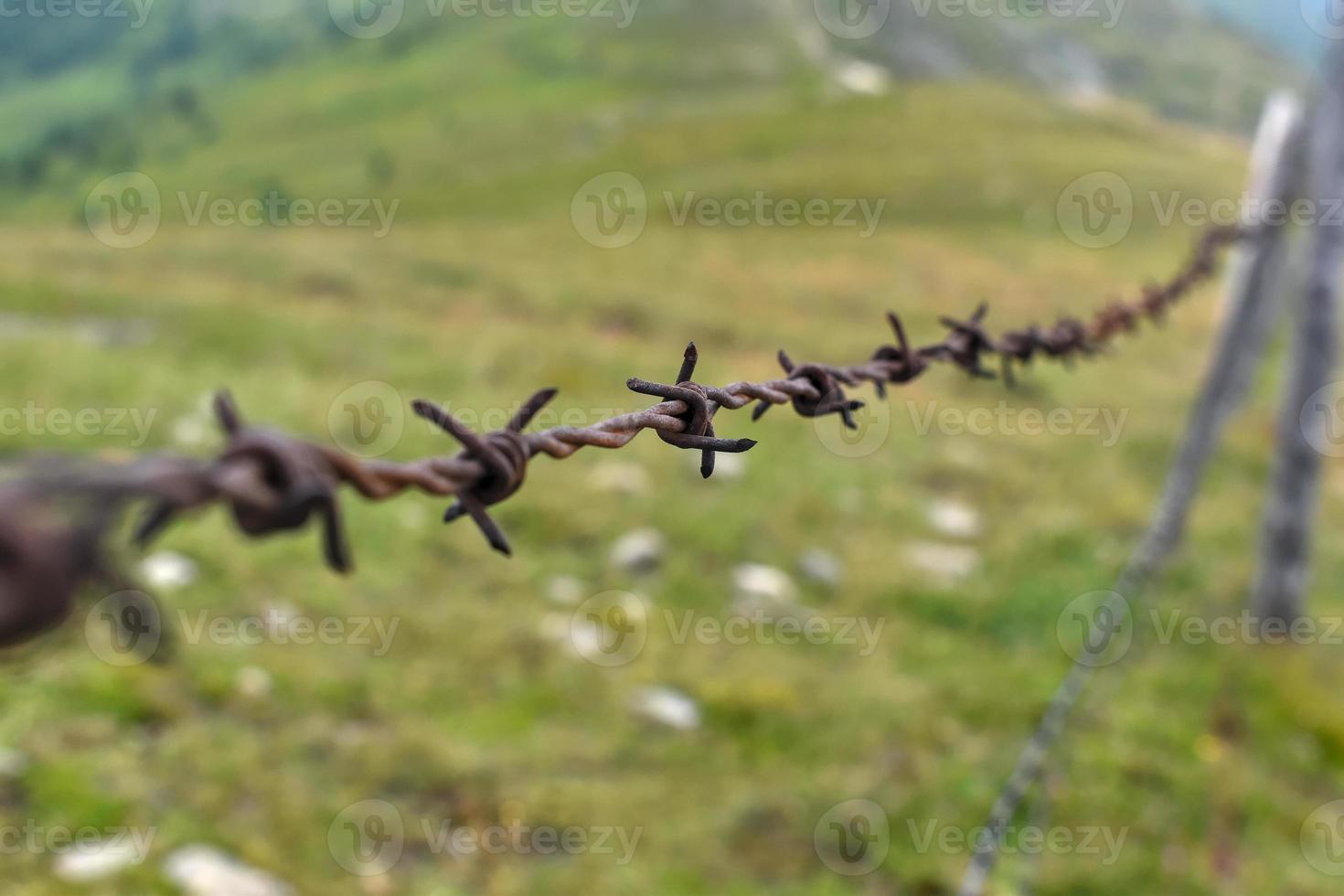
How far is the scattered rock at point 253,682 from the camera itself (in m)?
5.45

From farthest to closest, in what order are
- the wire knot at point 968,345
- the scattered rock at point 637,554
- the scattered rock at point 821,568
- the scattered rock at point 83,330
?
the scattered rock at point 83,330
the scattered rock at point 821,568
the scattered rock at point 637,554
the wire knot at point 968,345

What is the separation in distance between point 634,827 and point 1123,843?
2.29m

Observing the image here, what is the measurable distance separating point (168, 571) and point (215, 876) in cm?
303

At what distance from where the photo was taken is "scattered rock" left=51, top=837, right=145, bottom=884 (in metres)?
3.96

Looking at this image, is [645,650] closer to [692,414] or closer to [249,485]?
[692,414]

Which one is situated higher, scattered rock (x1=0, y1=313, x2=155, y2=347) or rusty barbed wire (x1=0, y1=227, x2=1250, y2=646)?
rusty barbed wire (x1=0, y1=227, x2=1250, y2=646)

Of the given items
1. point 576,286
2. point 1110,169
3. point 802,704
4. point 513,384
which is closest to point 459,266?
point 576,286

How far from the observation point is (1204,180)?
3662cm

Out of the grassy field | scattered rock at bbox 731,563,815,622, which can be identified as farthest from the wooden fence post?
scattered rock at bbox 731,563,815,622

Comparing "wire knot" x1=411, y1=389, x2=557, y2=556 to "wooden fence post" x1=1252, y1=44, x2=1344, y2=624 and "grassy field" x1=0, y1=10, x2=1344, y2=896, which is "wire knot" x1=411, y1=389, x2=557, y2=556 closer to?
"grassy field" x1=0, y1=10, x2=1344, y2=896

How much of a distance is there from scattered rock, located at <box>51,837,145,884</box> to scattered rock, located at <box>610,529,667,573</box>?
3.83m

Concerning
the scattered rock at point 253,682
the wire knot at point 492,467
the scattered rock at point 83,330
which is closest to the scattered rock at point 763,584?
the scattered rock at point 253,682

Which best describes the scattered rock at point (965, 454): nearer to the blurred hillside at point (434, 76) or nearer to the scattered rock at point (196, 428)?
the scattered rock at point (196, 428)

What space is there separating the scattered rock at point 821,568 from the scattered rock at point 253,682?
3837mm
